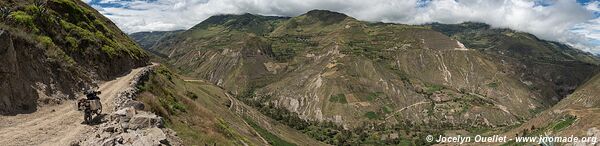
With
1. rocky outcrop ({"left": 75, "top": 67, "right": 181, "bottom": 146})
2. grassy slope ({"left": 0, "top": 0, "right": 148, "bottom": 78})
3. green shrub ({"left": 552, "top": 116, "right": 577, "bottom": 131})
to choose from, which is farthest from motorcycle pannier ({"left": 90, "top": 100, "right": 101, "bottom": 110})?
green shrub ({"left": 552, "top": 116, "right": 577, "bottom": 131})

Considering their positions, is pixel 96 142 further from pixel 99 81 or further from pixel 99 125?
pixel 99 81

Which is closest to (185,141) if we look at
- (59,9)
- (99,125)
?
(99,125)

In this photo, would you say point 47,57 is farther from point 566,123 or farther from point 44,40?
point 566,123

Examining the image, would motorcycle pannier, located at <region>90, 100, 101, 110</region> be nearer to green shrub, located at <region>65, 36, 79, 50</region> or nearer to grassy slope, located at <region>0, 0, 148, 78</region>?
grassy slope, located at <region>0, 0, 148, 78</region>

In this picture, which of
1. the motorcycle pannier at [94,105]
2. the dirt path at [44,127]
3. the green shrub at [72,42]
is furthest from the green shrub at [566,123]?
the motorcycle pannier at [94,105]

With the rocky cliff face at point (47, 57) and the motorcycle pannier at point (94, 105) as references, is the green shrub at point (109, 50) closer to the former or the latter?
the rocky cliff face at point (47, 57)

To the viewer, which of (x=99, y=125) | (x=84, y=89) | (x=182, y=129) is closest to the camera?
(x=99, y=125)

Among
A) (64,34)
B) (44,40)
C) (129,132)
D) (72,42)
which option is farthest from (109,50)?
(129,132)
